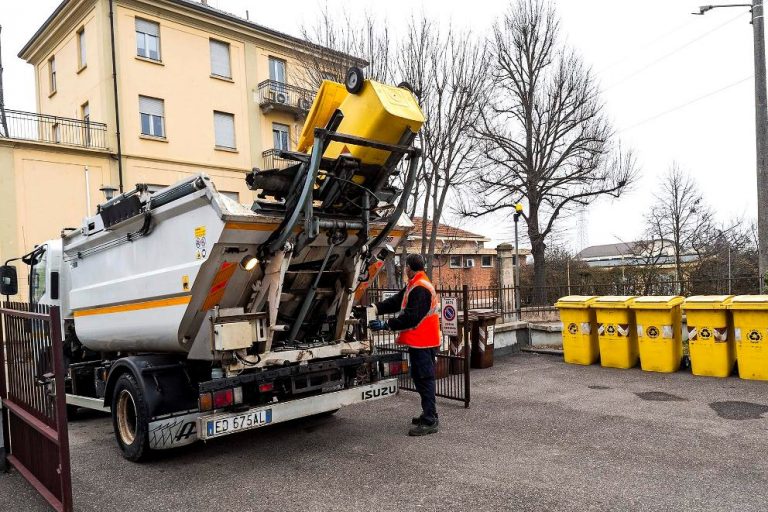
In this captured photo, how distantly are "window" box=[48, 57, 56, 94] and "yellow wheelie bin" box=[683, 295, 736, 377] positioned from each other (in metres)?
23.1

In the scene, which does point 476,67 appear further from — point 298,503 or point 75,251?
point 298,503

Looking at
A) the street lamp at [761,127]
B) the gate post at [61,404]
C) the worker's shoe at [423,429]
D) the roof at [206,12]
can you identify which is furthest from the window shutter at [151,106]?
the gate post at [61,404]

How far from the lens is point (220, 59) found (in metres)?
21.5

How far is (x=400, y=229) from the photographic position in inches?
222

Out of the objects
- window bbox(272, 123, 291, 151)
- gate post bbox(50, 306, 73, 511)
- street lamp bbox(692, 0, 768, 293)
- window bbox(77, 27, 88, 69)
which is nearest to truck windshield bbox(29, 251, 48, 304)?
gate post bbox(50, 306, 73, 511)

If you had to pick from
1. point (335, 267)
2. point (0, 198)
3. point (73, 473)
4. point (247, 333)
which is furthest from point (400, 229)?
point (0, 198)

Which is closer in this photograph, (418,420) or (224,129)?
A: (418,420)

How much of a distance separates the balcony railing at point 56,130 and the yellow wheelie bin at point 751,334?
1821 cm

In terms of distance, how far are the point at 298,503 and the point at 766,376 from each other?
677cm

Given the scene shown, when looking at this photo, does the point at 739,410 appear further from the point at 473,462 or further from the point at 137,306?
the point at 137,306

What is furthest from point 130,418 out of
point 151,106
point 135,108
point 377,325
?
point 151,106

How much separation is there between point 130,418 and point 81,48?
748 inches

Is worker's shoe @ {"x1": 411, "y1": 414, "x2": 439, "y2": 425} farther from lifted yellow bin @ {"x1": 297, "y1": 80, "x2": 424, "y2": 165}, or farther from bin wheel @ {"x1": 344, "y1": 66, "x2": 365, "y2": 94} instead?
bin wheel @ {"x1": 344, "y1": 66, "x2": 365, "y2": 94}

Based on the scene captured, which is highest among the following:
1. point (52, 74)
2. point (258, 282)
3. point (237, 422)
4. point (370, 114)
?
point (52, 74)
